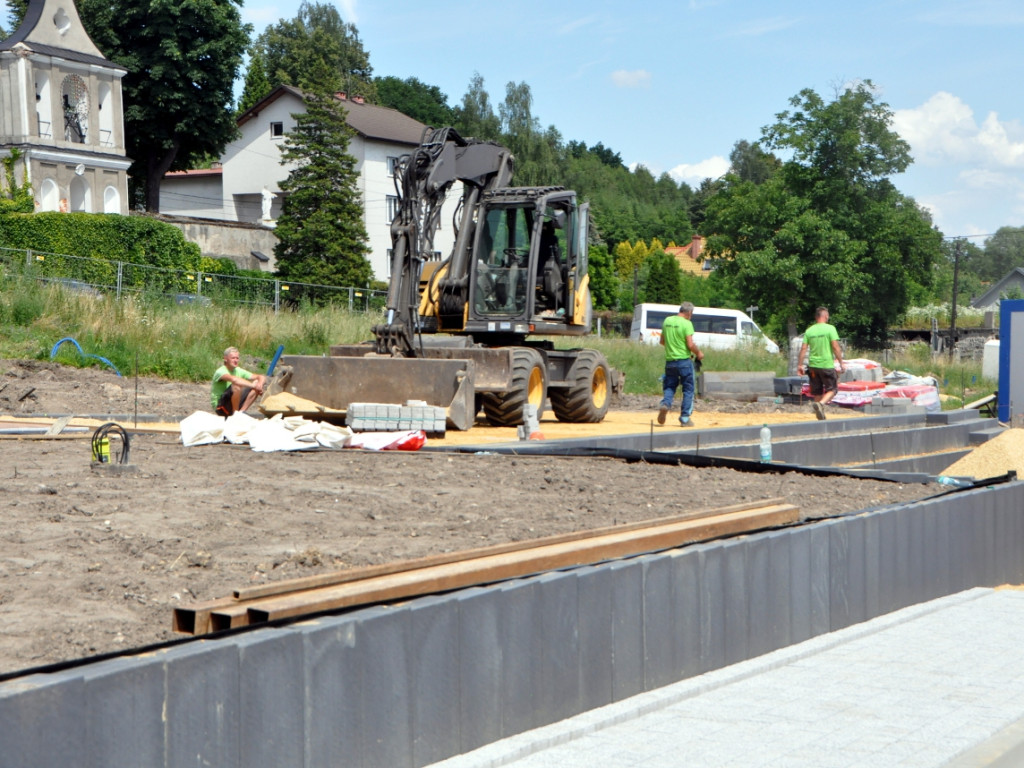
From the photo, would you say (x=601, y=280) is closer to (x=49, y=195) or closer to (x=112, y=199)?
(x=112, y=199)

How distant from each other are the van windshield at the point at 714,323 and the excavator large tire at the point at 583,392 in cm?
2071

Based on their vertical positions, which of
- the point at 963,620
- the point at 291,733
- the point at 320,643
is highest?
the point at 320,643

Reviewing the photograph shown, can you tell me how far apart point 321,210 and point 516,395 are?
32.9 metres

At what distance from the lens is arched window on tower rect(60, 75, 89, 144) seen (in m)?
46.9

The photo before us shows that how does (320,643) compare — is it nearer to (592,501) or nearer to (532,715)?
(532,715)

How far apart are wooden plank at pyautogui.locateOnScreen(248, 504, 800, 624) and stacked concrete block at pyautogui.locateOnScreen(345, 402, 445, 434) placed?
5.81 meters

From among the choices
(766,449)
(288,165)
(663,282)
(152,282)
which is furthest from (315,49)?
(766,449)

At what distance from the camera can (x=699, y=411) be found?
21547mm

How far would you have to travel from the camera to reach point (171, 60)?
2026 inches

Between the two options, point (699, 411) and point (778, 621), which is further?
point (699, 411)

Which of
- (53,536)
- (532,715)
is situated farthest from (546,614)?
(53,536)

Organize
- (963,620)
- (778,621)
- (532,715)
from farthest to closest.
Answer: (963,620) < (778,621) < (532,715)

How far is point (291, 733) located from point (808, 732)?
223 centimetres

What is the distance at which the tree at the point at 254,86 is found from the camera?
8494 centimetres
